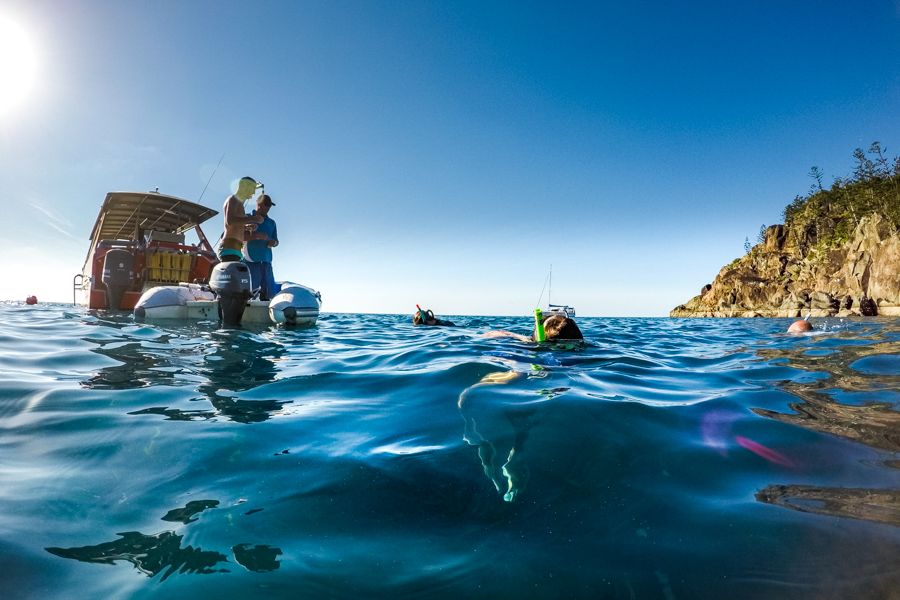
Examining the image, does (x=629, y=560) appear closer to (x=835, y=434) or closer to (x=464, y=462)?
(x=464, y=462)

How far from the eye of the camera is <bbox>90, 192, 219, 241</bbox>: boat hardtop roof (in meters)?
15.1

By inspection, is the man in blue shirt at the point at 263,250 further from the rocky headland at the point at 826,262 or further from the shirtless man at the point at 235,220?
the rocky headland at the point at 826,262

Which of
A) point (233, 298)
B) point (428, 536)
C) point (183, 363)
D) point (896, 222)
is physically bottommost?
point (428, 536)

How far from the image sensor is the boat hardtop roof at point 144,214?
1505 centimetres

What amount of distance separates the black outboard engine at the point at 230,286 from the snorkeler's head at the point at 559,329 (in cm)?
628

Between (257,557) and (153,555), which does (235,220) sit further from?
(257,557)

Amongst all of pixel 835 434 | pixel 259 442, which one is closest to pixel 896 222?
pixel 835 434

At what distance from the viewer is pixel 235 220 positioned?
9000 millimetres

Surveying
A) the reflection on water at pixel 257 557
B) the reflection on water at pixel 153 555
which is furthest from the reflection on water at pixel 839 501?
the reflection on water at pixel 153 555

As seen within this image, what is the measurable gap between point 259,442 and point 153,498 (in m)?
0.69

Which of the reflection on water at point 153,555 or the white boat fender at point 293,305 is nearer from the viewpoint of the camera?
the reflection on water at point 153,555

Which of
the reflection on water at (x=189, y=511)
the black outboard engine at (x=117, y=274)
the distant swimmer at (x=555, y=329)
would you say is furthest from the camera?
the black outboard engine at (x=117, y=274)

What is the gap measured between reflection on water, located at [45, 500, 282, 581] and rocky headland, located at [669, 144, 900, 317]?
54.6m

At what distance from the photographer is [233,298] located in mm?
8648
